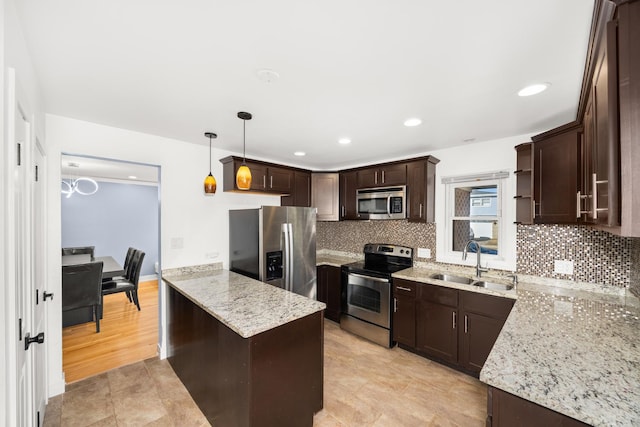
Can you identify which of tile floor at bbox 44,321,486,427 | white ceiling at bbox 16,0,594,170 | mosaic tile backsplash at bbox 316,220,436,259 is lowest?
tile floor at bbox 44,321,486,427

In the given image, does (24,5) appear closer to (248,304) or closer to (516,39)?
(248,304)

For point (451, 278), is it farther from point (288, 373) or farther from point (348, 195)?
point (288, 373)

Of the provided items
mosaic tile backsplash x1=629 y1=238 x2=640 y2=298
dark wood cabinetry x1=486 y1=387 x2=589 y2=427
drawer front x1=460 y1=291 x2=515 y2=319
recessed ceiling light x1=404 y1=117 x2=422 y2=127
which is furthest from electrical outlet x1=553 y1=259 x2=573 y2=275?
dark wood cabinetry x1=486 y1=387 x2=589 y2=427

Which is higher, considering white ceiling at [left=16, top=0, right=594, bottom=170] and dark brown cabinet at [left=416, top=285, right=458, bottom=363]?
white ceiling at [left=16, top=0, right=594, bottom=170]

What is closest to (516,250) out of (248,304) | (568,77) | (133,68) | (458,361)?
(458,361)

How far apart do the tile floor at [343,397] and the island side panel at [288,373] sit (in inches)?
12.7

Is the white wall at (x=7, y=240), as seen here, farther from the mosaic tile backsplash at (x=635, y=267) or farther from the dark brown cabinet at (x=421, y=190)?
the mosaic tile backsplash at (x=635, y=267)

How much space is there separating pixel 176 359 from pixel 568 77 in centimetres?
380

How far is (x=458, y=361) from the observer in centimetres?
270

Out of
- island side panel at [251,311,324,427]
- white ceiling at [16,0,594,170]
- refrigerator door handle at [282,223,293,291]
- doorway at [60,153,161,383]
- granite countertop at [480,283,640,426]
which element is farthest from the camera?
refrigerator door handle at [282,223,293,291]

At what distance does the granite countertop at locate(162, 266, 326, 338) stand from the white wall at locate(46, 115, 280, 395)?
1.36 feet

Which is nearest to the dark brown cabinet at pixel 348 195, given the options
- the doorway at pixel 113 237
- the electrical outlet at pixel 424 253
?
the electrical outlet at pixel 424 253

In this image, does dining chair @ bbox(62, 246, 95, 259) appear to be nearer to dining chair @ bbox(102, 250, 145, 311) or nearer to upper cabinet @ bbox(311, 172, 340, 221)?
dining chair @ bbox(102, 250, 145, 311)

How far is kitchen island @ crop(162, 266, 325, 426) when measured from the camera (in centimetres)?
164
